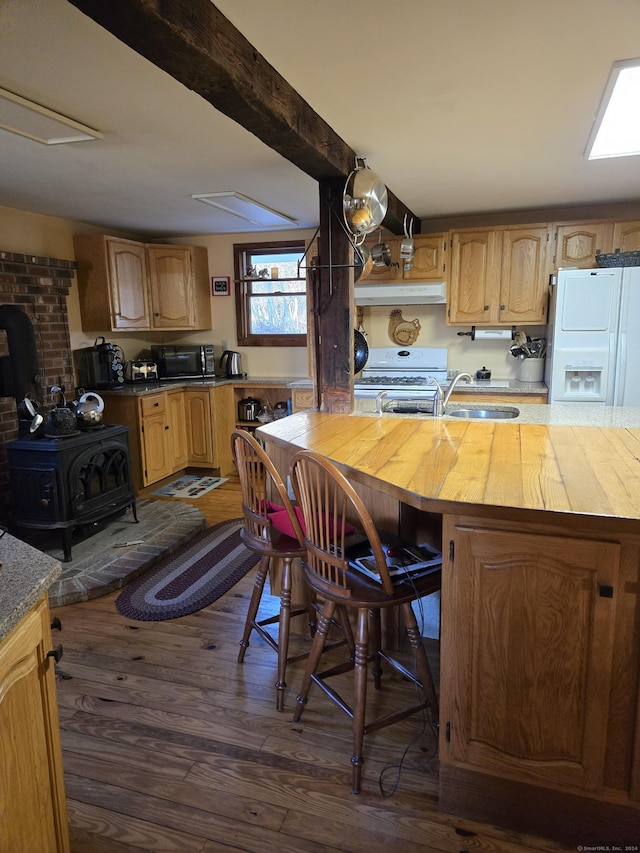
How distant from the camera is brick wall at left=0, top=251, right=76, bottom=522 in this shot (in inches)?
142

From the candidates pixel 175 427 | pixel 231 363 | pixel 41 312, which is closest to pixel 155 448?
pixel 175 427

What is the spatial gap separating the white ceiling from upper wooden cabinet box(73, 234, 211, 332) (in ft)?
2.39

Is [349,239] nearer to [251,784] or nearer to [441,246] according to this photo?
[441,246]

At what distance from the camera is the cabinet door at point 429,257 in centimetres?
434

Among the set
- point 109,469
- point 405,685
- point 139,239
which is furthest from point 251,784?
point 139,239

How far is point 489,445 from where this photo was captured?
2068mm

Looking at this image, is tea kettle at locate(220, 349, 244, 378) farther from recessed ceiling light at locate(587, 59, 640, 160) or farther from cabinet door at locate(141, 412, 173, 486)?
recessed ceiling light at locate(587, 59, 640, 160)

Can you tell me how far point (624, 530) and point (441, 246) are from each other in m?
3.52

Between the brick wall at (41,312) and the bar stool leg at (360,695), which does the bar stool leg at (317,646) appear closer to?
the bar stool leg at (360,695)

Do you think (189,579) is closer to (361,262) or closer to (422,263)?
(361,262)

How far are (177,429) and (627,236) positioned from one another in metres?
3.86

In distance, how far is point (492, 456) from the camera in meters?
1.89

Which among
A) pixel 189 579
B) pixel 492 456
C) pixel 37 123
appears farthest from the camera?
pixel 189 579

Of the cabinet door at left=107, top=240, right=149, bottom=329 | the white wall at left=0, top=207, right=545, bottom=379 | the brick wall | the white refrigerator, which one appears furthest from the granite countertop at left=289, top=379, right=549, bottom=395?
the brick wall
